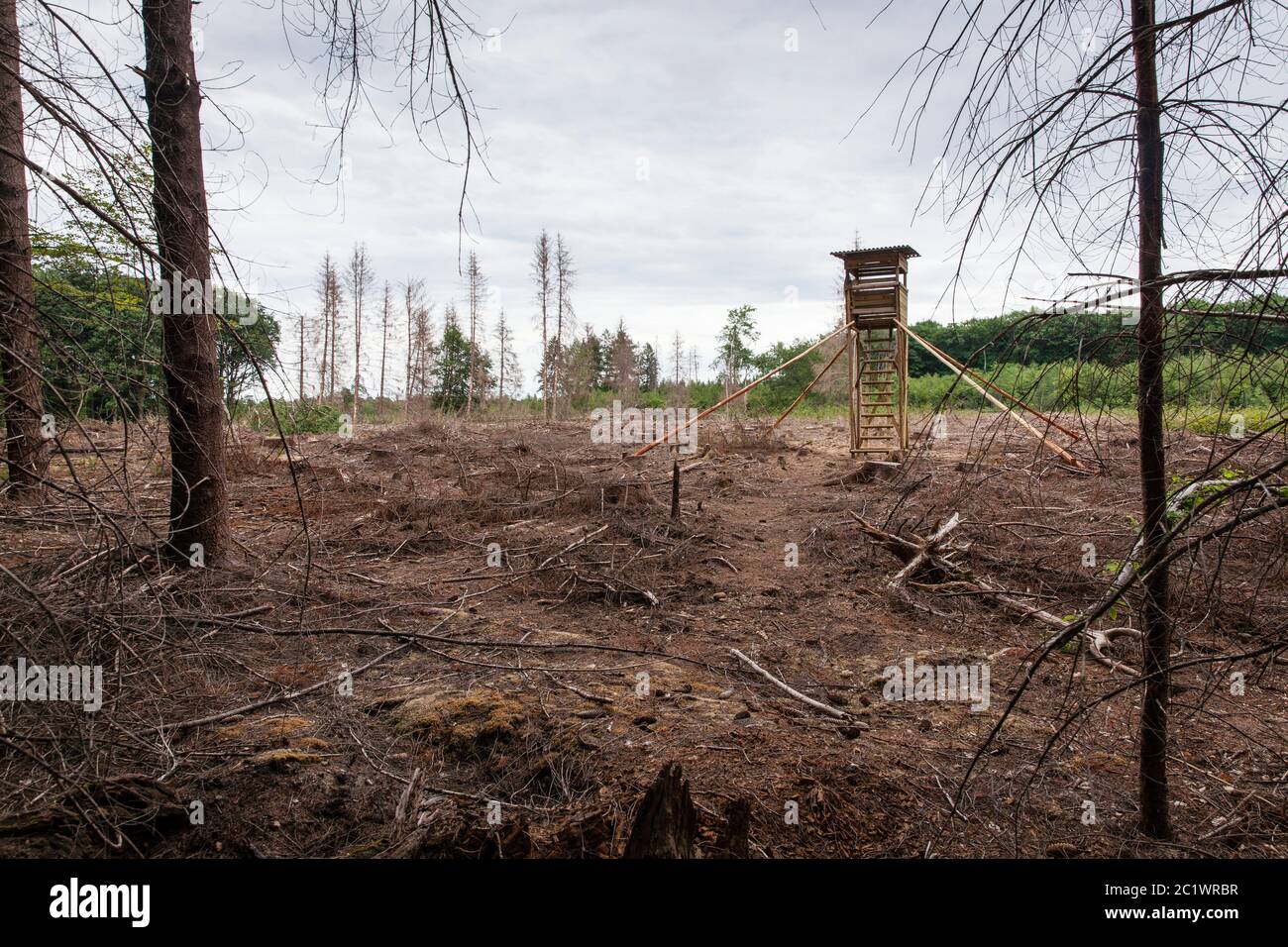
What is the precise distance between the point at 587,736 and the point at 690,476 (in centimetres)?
950

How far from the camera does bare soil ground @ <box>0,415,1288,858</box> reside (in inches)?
118

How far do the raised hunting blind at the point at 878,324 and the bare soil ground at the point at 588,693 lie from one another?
6201 mm

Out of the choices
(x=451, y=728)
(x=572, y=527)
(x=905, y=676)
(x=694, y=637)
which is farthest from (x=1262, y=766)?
(x=572, y=527)

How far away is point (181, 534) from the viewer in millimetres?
6008

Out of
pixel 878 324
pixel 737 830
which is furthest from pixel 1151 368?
pixel 878 324

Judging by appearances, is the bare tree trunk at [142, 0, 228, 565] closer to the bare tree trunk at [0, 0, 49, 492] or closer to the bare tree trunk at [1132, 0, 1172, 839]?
the bare tree trunk at [0, 0, 49, 492]

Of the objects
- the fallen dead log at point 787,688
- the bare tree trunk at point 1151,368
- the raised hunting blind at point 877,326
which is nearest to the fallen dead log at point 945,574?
the fallen dead log at point 787,688
